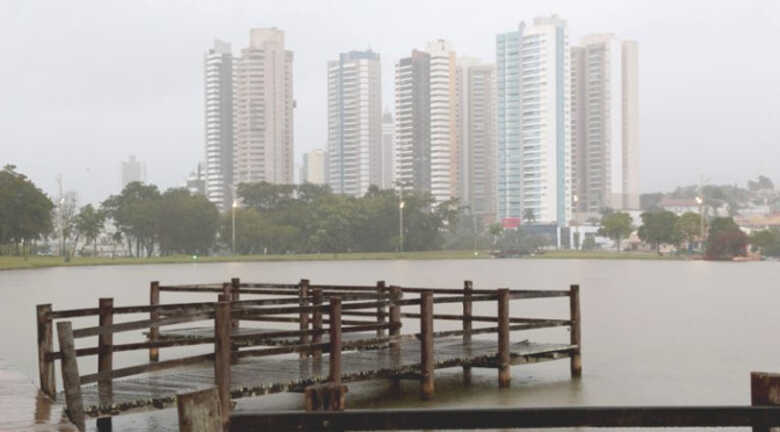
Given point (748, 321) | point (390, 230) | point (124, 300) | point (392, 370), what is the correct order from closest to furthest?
point (392, 370), point (748, 321), point (124, 300), point (390, 230)

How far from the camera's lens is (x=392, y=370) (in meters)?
15.0

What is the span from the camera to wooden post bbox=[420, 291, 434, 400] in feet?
50.2

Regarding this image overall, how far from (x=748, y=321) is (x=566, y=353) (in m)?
20.2

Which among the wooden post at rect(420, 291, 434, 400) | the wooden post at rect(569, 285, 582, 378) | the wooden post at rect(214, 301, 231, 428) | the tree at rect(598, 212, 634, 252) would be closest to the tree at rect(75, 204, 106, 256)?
the tree at rect(598, 212, 634, 252)

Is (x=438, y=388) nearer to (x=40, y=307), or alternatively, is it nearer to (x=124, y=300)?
(x=40, y=307)

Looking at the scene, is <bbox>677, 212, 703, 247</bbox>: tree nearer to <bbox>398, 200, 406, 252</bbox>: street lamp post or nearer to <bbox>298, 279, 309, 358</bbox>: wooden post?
<bbox>398, 200, 406, 252</bbox>: street lamp post

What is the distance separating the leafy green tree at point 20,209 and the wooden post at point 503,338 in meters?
103

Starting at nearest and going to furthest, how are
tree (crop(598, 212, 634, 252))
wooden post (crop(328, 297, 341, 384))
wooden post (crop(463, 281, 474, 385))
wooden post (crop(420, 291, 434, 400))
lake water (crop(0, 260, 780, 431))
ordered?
wooden post (crop(328, 297, 341, 384))
wooden post (crop(420, 291, 434, 400))
lake water (crop(0, 260, 780, 431))
wooden post (crop(463, 281, 474, 385))
tree (crop(598, 212, 634, 252))

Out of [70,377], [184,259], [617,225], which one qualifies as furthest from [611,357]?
[617,225]

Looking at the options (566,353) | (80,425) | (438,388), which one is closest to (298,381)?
(80,425)

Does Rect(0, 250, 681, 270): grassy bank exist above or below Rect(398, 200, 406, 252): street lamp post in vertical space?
below

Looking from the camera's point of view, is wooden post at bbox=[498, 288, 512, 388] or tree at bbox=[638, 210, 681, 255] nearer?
wooden post at bbox=[498, 288, 512, 388]

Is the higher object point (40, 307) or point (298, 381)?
point (40, 307)

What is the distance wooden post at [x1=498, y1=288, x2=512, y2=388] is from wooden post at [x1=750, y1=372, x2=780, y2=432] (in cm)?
1152
